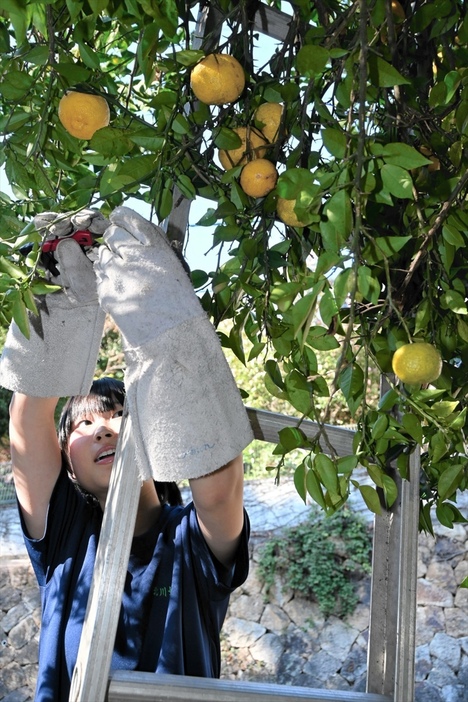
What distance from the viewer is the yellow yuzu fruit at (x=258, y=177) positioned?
0.67 m

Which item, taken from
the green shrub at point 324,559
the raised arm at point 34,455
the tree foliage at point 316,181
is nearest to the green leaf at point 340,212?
the tree foliage at point 316,181

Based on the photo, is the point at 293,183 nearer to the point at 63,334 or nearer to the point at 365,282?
the point at 365,282

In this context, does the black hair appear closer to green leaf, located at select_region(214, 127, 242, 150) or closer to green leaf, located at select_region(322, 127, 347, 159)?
green leaf, located at select_region(214, 127, 242, 150)

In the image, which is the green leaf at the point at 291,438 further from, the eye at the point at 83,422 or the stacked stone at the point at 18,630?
the stacked stone at the point at 18,630

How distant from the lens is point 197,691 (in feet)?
2.38

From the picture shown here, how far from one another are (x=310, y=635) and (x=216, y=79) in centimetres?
395

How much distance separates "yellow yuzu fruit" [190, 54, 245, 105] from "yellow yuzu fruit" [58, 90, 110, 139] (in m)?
0.09

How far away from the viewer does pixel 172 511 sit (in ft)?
3.82

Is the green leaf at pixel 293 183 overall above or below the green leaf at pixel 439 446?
above

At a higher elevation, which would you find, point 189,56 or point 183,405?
point 189,56

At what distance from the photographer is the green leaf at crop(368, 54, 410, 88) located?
23.1 inches

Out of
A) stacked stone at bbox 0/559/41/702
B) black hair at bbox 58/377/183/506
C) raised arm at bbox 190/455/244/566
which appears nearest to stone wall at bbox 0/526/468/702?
stacked stone at bbox 0/559/41/702

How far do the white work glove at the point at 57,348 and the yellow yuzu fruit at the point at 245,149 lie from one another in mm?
168

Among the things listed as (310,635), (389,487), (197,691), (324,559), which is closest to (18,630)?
(310,635)
